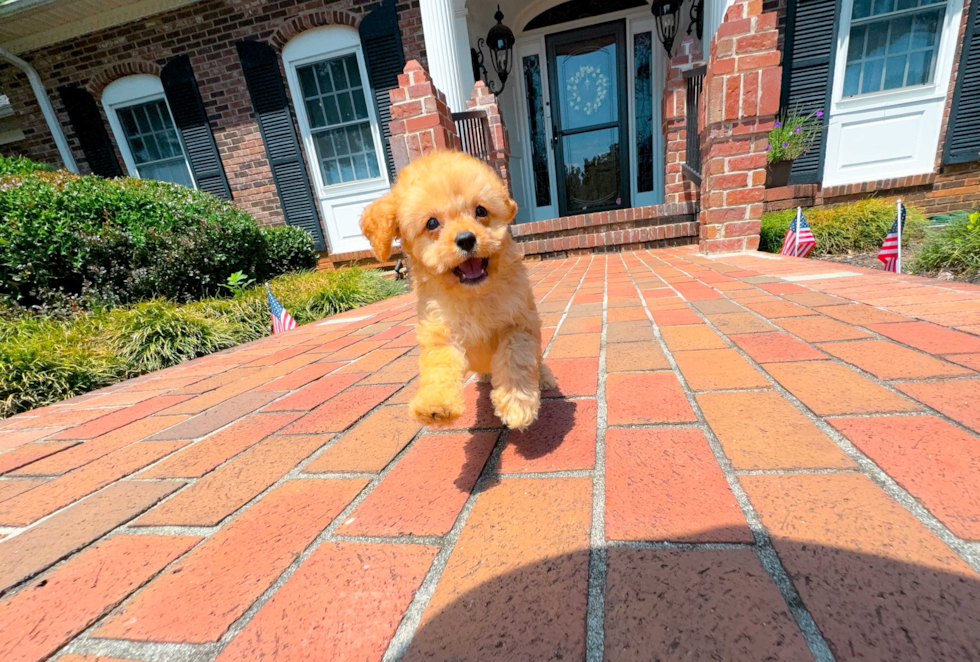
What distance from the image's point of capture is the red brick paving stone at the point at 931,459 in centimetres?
94

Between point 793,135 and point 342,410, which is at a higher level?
point 793,135

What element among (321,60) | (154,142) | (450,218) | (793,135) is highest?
(321,60)

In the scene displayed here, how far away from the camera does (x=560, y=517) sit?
3.59 feet

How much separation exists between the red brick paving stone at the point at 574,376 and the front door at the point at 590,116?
7982 millimetres

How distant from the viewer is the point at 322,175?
9.07 m

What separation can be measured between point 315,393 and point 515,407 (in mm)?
1494

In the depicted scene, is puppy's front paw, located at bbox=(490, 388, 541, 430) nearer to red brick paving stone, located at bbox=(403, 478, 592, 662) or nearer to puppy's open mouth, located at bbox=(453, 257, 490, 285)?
red brick paving stone, located at bbox=(403, 478, 592, 662)

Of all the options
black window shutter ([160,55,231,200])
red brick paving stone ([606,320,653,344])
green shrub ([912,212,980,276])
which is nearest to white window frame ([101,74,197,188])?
black window shutter ([160,55,231,200])

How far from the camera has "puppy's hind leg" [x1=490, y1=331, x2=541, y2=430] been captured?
137 centimetres

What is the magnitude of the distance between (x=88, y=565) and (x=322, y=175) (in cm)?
939

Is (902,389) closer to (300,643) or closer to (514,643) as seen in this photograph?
(514,643)

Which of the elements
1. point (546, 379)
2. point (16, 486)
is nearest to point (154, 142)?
point (16, 486)

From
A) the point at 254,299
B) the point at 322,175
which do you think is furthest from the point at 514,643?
the point at 322,175

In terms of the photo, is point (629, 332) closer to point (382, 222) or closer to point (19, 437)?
point (382, 222)
